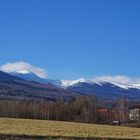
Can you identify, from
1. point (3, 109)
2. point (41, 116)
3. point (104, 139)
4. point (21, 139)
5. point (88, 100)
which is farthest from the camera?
point (88, 100)

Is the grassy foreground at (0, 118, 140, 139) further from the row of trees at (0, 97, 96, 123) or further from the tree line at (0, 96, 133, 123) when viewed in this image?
the row of trees at (0, 97, 96, 123)

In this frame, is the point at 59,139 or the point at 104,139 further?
the point at 104,139

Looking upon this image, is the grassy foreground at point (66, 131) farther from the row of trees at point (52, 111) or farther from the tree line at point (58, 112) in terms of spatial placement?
the row of trees at point (52, 111)

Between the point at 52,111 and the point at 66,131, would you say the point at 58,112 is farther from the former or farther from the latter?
the point at 66,131

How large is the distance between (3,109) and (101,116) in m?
31.1

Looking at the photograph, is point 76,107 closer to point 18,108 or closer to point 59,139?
point 18,108

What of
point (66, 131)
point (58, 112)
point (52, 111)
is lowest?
point (66, 131)

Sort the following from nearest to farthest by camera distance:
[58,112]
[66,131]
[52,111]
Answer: [66,131] → [52,111] → [58,112]

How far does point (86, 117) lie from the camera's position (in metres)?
151

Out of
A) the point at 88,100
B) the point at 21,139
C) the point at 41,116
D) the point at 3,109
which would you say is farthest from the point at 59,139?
the point at 88,100

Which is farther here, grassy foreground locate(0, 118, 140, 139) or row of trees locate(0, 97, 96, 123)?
row of trees locate(0, 97, 96, 123)

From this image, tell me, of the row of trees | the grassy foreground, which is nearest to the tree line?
the row of trees

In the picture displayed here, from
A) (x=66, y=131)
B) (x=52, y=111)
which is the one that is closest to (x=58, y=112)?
(x=52, y=111)

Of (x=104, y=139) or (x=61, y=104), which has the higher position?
(x=61, y=104)
